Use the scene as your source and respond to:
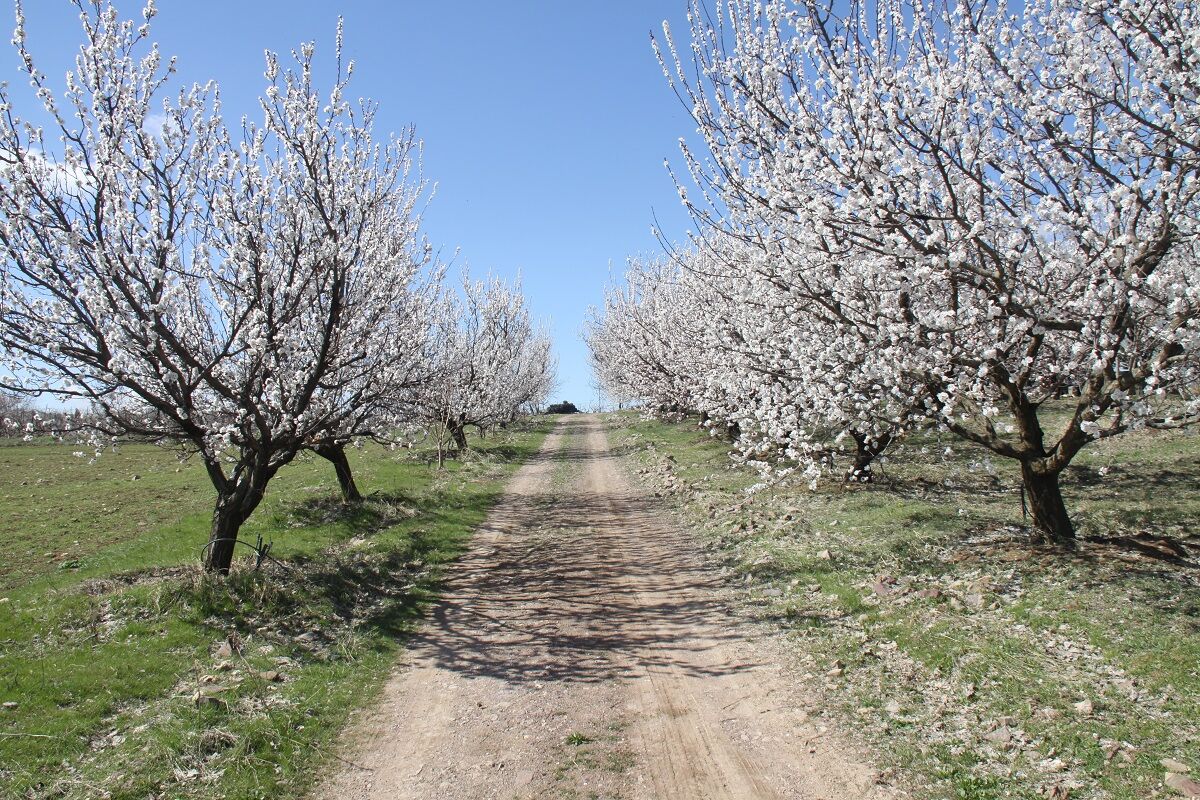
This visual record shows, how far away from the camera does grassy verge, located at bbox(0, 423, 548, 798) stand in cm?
636

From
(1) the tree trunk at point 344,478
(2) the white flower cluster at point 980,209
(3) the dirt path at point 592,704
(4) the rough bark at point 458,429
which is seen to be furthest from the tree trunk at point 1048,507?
(4) the rough bark at point 458,429

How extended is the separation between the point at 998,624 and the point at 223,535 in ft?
36.8

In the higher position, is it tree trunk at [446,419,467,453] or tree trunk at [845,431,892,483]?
tree trunk at [446,419,467,453]

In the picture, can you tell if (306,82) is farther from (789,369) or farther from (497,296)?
(497,296)

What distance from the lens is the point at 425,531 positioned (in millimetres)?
15883

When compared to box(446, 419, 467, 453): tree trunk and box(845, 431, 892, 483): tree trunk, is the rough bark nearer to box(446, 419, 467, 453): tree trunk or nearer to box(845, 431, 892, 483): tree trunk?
box(446, 419, 467, 453): tree trunk

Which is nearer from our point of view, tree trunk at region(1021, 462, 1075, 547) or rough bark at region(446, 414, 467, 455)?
tree trunk at region(1021, 462, 1075, 547)

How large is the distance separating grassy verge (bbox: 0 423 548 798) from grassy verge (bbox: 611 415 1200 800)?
5.40m

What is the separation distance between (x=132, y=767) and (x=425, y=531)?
31.9 ft

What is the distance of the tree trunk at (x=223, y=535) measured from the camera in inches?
444

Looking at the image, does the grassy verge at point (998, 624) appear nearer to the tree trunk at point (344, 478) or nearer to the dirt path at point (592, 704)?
the dirt path at point (592, 704)

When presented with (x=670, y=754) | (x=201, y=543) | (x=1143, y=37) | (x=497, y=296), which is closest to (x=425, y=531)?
(x=201, y=543)

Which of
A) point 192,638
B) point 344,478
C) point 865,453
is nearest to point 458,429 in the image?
point 344,478


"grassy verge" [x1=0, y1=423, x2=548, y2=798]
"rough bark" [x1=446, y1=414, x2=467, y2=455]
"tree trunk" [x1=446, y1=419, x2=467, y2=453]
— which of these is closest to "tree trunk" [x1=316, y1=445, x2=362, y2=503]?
"grassy verge" [x1=0, y1=423, x2=548, y2=798]
